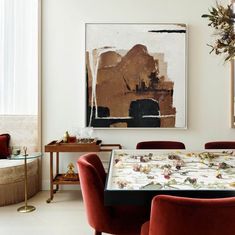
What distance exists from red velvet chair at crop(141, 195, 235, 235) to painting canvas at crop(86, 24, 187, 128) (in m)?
2.82

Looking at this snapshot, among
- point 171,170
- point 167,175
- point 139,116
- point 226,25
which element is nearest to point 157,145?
point 139,116

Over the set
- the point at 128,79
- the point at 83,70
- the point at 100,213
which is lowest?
the point at 100,213

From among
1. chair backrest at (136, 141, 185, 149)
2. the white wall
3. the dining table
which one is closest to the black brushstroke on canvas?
the white wall

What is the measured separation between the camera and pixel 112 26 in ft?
13.2

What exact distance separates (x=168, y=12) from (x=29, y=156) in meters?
2.70

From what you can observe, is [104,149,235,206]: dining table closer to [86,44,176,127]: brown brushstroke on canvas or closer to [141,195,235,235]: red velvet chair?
[141,195,235,235]: red velvet chair

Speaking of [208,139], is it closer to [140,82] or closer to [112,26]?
[140,82]

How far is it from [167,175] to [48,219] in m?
1.80

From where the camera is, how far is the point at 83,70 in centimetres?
411

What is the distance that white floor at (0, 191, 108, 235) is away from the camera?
2855 mm

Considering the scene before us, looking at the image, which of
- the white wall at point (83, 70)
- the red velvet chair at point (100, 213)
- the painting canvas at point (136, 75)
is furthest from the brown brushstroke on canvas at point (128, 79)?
the red velvet chair at point (100, 213)

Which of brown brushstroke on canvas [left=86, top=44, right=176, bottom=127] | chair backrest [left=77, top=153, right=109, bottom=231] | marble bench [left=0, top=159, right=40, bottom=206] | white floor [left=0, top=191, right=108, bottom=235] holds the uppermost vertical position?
brown brushstroke on canvas [left=86, top=44, right=176, bottom=127]

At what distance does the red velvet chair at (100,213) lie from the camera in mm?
1796

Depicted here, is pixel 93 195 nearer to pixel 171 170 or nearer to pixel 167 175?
pixel 167 175
